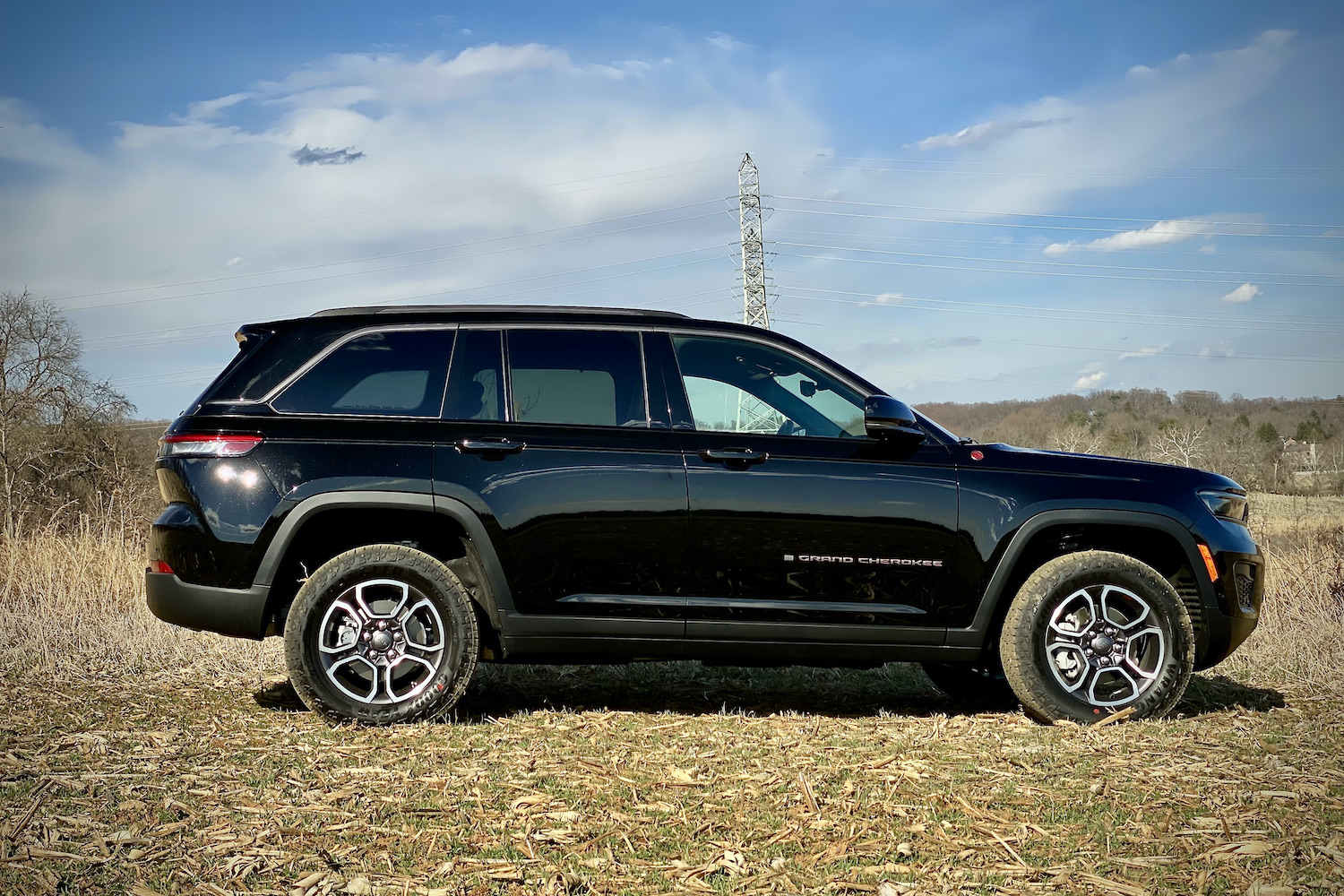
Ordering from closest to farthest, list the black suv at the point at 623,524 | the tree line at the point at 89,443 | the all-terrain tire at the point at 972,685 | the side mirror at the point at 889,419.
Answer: the side mirror at the point at 889,419
the black suv at the point at 623,524
the all-terrain tire at the point at 972,685
the tree line at the point at 89,443

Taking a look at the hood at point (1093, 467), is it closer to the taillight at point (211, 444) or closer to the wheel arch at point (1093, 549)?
the wheel arch at point (1093, 549)

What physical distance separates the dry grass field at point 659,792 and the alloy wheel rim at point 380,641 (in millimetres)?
231

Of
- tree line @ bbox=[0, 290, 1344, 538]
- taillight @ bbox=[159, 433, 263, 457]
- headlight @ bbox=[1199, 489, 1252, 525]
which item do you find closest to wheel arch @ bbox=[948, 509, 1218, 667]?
headlight @ bbox=[1199, 489, 1252, 525]

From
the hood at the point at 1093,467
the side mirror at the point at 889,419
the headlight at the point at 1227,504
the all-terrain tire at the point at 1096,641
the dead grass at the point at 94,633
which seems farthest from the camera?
the dead grass at the point at 94,633

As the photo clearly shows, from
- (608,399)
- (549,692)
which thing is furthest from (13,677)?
(608,399)

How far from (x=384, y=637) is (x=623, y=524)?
4.00 feet

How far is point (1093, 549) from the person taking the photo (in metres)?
4.96

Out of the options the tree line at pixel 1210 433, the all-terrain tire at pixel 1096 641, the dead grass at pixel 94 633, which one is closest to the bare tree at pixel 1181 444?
the tree line at pixel 1210 433

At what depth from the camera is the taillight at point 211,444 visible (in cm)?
460

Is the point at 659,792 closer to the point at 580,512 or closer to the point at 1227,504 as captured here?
the point at 580,512

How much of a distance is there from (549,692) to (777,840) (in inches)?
105

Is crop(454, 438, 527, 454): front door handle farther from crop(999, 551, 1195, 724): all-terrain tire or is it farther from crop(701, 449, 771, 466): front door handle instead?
crop(999, 551, 1195, 724): all-terrain tire

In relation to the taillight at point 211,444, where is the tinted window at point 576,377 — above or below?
above

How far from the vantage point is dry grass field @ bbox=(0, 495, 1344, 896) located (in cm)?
301
